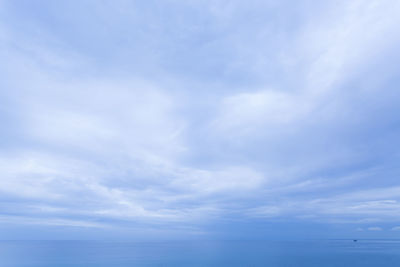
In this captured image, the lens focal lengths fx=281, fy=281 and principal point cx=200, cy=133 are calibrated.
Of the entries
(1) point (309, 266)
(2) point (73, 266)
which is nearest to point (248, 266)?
(1) point (309, 266)

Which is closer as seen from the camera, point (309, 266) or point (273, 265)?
point (309, 266)

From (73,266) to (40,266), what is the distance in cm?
1263

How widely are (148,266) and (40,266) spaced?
39733 millimetres

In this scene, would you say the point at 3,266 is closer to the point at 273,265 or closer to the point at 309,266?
the point at 273,265

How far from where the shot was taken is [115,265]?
349 feet

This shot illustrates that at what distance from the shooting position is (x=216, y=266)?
96375 millimetres

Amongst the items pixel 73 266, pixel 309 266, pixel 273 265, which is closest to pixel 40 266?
pixel 73 266

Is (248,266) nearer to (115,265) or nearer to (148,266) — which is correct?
(148,266)

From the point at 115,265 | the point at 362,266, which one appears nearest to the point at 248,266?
the point at 362,266

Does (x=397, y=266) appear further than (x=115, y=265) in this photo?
No

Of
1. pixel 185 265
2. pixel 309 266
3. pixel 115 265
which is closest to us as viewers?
pixel 309 266

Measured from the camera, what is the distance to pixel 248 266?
97.7 metres

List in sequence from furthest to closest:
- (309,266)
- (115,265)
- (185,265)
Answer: (115,265) → (185,265) → (309,266)

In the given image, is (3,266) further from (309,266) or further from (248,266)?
(309,266)
